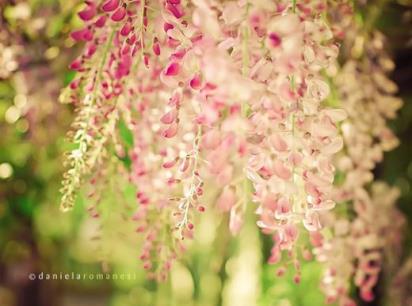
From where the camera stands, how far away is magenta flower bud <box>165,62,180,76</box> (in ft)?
2.58

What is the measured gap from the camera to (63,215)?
222cm

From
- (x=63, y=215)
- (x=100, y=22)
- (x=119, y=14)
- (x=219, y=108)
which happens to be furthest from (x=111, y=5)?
(x=63, y=215)

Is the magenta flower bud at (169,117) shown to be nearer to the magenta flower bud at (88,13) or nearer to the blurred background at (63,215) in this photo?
the magenta flower bud at (88,13)

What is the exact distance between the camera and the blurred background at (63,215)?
1602mm

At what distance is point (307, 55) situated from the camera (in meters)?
0.85

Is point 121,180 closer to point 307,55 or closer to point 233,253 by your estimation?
point 307,55

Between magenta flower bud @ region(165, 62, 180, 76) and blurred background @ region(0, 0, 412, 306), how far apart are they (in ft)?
1.58

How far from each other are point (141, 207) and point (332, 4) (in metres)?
0.49

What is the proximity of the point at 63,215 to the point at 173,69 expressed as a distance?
1519 millimetres

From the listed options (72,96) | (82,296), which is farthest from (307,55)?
(82,296)

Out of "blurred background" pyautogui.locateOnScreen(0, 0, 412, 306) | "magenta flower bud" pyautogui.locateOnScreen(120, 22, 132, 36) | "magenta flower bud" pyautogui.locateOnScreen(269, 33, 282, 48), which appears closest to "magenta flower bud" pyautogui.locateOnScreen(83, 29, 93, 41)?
A: "magenta flower bud" pyautogui.locateOnScreen(120, 22, 132, 36)

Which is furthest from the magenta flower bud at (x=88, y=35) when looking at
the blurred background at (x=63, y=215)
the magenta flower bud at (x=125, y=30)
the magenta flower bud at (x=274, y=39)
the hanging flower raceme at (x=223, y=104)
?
the magenta flower bud at (x=274, y=39)

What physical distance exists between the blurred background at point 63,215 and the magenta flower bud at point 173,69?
481 millimetres

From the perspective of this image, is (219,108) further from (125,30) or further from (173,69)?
(125,30)
